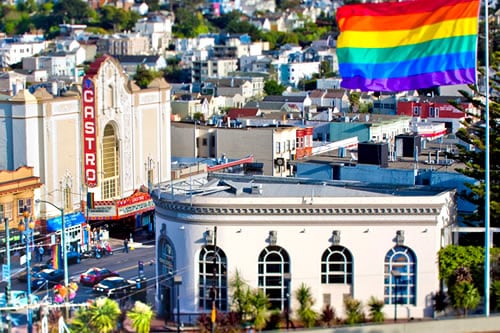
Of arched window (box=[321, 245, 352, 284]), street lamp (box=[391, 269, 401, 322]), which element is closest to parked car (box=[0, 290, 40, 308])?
arched window (box=[321, 245, 352, 284])

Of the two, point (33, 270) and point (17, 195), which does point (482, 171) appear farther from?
point (17, 195)

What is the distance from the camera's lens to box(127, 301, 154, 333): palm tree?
35781mm

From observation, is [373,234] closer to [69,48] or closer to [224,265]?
[224,265]

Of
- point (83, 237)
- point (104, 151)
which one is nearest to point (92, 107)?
point (104, 151)

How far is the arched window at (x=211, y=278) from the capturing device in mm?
38062

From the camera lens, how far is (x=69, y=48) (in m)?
188

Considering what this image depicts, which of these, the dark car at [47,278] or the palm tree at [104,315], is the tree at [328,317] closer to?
the palm tree at [104,315]

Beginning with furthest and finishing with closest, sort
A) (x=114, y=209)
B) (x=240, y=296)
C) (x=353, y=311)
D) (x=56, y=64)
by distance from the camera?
1. (x=56, y=64)
2. (x=114, y=209)
3. (x=353, y=311)
4. (x=240, y=296)

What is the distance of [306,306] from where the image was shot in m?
37.6

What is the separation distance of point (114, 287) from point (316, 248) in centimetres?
1011

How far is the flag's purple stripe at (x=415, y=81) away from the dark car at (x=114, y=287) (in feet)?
42.9

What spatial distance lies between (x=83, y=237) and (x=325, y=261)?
20513 mm

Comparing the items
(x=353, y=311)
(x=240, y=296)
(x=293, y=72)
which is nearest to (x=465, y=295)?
(x=353, y=311)

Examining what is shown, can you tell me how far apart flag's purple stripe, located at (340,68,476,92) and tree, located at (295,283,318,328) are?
6716mm
